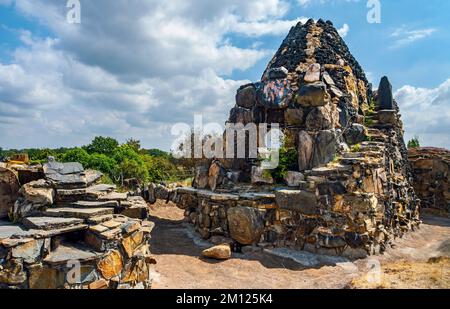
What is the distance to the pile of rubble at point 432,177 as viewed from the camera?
14.5m

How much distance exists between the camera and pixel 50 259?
398cm

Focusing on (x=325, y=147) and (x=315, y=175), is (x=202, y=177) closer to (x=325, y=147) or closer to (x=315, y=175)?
(x=315, y=175)

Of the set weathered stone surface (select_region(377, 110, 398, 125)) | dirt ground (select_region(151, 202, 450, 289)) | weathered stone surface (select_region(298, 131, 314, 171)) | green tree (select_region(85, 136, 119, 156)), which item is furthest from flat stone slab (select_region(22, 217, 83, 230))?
green tree (select_region(85, 136, 119, 156))

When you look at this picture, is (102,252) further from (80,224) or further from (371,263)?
(371,263)

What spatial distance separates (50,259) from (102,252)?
67 centimetres

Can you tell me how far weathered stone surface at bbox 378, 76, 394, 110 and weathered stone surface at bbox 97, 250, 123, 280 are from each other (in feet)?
40.2

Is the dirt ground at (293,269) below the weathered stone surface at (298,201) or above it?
below

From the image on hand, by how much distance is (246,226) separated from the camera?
823 cm

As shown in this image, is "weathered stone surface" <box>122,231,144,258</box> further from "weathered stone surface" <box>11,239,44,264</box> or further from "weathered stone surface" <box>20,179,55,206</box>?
"weathered stone surface" <box>20,179,55,206</box>

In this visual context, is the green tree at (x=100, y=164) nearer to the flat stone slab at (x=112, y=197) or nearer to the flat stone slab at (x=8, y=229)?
the flat stone slab at (x=112, y=197)

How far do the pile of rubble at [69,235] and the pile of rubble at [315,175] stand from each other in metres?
3.63

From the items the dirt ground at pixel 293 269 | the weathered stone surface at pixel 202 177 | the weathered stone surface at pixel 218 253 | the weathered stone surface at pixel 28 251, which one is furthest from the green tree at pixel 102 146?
the weathered stone surface at pixel 28 251

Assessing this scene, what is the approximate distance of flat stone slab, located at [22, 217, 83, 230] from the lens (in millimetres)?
4379
